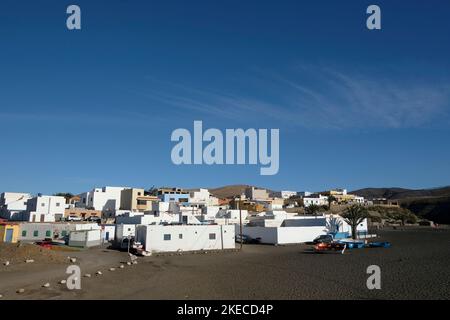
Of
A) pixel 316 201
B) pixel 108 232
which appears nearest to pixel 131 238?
pixel 108 232

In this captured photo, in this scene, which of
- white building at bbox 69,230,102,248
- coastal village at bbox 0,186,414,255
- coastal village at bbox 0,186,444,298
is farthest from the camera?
white building at bbox 69,230,102,248

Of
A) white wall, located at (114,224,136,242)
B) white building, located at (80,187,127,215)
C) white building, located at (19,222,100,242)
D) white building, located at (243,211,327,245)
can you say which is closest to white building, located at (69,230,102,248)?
white wall, located at (114,224,136,242)

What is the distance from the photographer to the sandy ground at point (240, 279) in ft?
63.6

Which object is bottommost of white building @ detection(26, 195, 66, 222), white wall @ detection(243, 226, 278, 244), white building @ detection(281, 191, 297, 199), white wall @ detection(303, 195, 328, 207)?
white wall @ detection(243, 226, 278, 244)

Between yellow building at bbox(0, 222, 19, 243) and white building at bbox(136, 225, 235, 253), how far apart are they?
1467 centimetres

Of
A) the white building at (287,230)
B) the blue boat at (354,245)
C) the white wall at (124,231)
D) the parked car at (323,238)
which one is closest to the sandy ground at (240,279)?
the blue boat at (354,245)

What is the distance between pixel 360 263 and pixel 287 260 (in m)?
6.39

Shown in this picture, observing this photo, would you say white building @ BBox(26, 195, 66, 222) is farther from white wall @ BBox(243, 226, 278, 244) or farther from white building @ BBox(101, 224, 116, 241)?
white wall @ BBox(243, 226, 278, 244)

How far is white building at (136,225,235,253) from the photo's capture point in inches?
1654

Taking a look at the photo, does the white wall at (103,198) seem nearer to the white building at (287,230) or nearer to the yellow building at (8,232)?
the white building at (287,230)

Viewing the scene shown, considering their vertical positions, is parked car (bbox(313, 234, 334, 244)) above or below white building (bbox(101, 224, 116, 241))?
below

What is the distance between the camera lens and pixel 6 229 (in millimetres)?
44188
